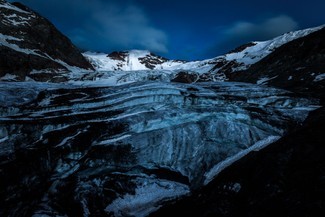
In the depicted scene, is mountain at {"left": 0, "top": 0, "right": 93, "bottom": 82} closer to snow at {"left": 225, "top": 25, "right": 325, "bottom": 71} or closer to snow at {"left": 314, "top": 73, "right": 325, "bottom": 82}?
snow at {"left": 314, "top": 73, "right": 325, "bottom": 82}

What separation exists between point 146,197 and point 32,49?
2375 inches

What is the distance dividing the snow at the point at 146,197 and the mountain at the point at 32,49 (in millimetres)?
39017

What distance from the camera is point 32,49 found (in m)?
58.0

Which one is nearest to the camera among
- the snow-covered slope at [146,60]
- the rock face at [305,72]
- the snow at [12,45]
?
the rock face at [305,72]

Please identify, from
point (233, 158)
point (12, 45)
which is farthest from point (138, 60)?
point (233, 158)

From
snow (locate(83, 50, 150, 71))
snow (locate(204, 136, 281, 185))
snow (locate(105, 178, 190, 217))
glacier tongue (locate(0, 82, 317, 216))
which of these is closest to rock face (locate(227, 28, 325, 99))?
snow (locate(204, 136, 281, 185))


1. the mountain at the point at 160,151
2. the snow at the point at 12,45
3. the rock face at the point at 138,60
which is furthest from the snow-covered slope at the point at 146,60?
the mountain at the point at 160,151

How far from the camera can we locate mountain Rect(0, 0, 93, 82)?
4834cm

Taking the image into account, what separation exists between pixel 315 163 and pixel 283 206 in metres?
1.39

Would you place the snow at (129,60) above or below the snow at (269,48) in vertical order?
below

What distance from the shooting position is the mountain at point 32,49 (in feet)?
159

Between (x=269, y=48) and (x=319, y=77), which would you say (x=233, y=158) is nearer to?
(x=319, y=77)

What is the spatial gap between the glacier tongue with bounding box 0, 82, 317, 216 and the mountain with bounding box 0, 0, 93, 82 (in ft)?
117

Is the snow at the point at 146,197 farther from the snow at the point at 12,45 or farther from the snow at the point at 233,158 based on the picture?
the snow at the point at 12,45
